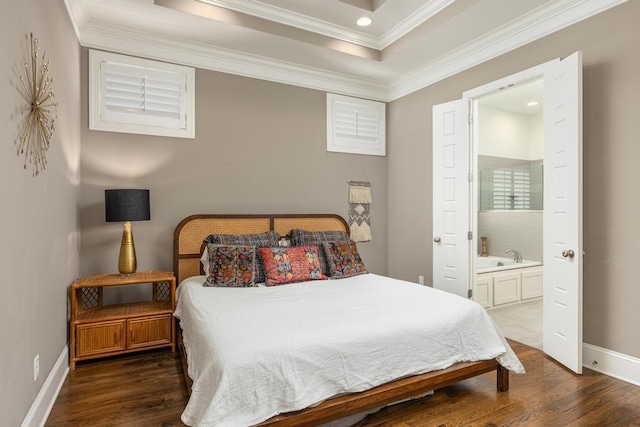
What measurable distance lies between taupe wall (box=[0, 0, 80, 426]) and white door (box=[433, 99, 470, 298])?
11.7 feet

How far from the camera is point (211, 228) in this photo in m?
3.82

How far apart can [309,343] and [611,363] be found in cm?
247

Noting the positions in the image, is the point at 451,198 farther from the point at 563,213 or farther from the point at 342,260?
the point at 342,260

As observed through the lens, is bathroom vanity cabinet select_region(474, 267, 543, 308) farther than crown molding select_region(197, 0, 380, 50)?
Yes

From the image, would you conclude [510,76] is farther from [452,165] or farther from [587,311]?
[587,311]

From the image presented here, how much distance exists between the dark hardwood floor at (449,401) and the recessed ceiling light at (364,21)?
333 centimetres

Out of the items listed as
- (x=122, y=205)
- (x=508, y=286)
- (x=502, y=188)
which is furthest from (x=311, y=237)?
(x=502, y=188)

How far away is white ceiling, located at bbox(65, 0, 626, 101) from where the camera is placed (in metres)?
3.12

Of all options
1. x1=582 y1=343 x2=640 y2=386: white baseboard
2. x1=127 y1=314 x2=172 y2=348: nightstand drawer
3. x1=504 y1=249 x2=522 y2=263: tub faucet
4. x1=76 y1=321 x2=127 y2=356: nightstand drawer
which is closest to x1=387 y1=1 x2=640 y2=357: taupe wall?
x1=582 y1=343 x2=640 y2=386: white baseboard

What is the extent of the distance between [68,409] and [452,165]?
12.8ft

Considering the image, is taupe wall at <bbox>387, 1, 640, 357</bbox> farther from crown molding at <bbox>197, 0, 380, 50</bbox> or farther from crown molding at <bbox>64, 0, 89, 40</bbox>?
crown molding at <bbox>64, 0, 89, 40</bbox>

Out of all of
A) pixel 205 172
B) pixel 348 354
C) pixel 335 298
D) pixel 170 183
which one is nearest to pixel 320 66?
pixel 205 172

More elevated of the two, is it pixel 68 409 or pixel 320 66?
pixel 320 66

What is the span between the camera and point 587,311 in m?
2.93
